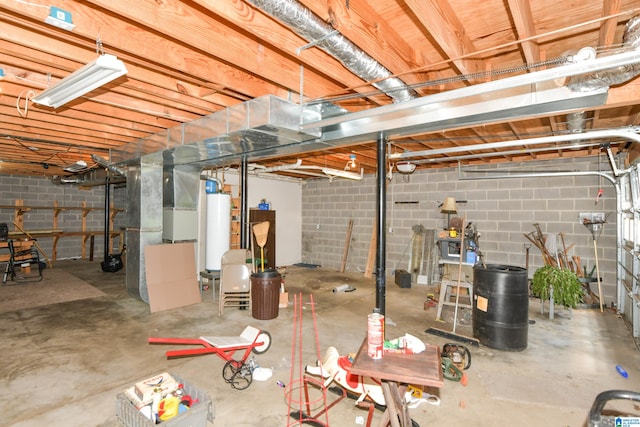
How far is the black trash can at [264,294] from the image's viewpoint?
430cm

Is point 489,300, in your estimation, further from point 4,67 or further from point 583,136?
point 4,67

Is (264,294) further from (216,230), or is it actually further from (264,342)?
(216,230)

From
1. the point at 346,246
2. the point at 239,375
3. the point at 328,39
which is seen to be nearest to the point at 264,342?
the point at 239,375

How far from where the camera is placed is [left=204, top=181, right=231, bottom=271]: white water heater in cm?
556

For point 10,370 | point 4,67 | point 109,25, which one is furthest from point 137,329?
point 109,25

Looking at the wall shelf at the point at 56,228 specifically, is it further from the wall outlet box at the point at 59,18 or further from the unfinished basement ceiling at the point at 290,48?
the wall outlet box at the point at 59,18

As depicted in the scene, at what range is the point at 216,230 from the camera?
5.63 m

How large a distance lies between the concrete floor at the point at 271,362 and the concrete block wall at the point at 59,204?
5.03 m

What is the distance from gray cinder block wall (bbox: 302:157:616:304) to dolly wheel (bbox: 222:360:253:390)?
4912mm

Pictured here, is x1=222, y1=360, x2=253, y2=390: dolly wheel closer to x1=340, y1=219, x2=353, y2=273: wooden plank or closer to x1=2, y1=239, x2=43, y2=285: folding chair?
x1=340, y1=219, x2=353, y2=273: wooden plank

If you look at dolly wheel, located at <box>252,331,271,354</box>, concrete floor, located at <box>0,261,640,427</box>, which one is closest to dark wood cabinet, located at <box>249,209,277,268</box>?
concrete floor, located at <box>0,261,640,427</box>

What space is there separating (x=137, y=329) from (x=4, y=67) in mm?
3006

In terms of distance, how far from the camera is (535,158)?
570 centimetres

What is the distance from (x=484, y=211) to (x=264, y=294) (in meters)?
4.67
